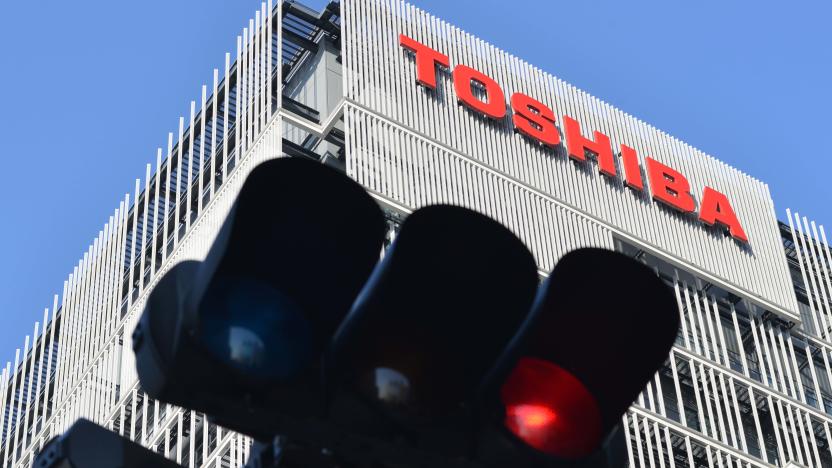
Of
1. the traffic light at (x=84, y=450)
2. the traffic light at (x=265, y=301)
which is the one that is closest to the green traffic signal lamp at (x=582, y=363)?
the traffic light at (x=265, y=301)

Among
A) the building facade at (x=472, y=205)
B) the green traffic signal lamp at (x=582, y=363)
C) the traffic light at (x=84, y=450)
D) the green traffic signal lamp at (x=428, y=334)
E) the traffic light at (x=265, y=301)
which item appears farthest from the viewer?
the building facade at (x=472, y=205)

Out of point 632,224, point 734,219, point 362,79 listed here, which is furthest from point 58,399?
point 734,219

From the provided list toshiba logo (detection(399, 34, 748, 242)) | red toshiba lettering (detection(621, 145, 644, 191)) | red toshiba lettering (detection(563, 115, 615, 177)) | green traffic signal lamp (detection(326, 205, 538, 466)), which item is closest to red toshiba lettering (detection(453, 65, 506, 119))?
toshiba logo (detection(399, 34, 748, 242))

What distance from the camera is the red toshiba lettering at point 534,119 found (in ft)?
166

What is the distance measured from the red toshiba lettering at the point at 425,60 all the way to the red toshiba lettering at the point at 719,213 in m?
9.74

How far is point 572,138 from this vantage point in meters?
51.9

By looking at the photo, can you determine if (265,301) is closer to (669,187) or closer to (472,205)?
(472,205)

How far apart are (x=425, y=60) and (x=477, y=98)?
201 centimetres

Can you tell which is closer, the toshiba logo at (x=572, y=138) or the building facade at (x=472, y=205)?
the building facade at (x=472, y=205)

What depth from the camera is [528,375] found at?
16.8 ft

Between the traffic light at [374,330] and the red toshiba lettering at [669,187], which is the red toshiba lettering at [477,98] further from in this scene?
the traffic light at [374,330]

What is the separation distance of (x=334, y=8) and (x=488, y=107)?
521 centimetres

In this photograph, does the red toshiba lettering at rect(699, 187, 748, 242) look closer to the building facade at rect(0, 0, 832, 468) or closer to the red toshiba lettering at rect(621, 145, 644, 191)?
the building facade at rect(0, 0, 832, 468)

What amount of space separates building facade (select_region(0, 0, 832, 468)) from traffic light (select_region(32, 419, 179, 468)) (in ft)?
122
